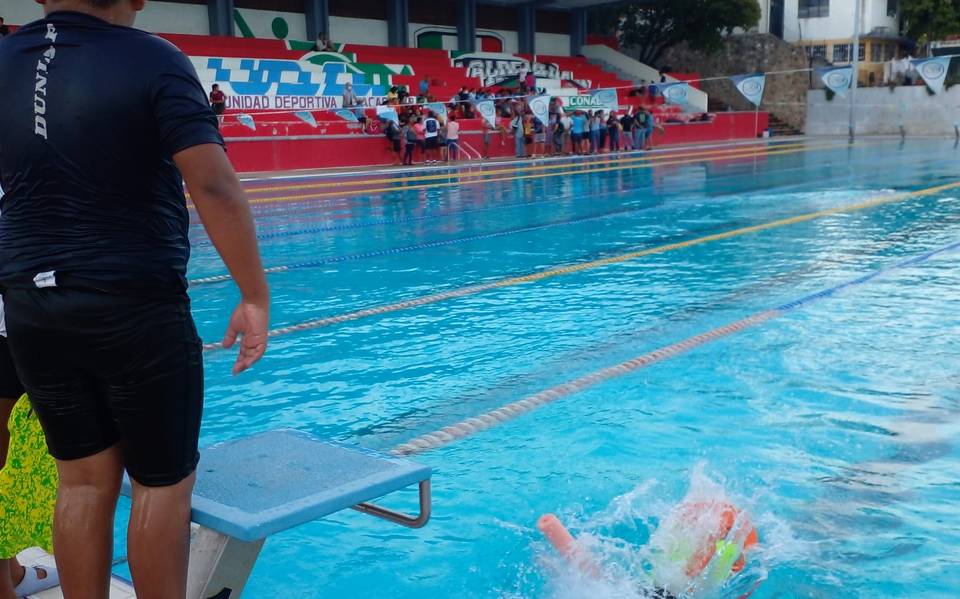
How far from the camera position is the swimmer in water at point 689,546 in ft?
8.33

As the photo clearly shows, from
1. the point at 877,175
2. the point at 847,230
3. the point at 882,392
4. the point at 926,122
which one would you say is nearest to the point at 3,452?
the point at 882,392

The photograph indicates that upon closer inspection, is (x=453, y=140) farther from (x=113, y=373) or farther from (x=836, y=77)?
(x=113, y=373)

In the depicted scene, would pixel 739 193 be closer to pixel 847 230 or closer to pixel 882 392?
pixel 847 230

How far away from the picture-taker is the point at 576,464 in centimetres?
342

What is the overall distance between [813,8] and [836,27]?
4.26 feet

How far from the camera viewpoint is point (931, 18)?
3903 cm

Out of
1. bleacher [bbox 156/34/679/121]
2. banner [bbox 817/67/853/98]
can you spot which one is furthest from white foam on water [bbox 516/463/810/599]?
banner [bbox 817/67/853/98]

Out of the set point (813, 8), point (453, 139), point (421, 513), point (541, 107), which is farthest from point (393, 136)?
point (813, 8)

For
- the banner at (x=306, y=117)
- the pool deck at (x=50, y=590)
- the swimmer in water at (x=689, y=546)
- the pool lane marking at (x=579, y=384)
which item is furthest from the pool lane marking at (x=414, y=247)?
the banner at (x=306, y=117)

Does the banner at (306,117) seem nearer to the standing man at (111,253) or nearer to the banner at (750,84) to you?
the banner at (750,84)

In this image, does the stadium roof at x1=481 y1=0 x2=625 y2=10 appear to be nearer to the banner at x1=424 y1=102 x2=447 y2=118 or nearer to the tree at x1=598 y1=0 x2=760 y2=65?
the tree at x1=598 y1=0 x2=760 y2=65

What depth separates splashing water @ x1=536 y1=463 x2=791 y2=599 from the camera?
→ 2535mm

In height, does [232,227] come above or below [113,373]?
above

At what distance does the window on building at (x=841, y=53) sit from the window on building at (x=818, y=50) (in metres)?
0.45
